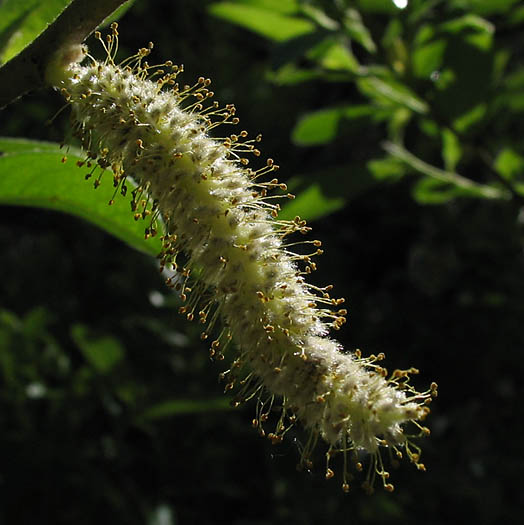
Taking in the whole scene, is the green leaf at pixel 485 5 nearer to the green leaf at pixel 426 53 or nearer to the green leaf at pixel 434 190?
the green leaf at pixel 426 53

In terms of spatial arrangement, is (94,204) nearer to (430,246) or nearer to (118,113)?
(118,113)

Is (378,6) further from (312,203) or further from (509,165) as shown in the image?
(509,165)

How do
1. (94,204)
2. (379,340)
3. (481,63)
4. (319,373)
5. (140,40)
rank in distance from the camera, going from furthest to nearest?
(140,40), (379,340), (481,63), (94,204), (319,373)

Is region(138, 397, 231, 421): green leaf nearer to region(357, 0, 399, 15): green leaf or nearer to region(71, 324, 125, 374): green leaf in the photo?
region(71, 324, 125, 374): green leaf

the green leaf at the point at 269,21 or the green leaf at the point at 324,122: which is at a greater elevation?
the green leaf at the point at 269,21

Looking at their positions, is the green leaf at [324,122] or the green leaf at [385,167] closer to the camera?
the green leaf at [385,167]

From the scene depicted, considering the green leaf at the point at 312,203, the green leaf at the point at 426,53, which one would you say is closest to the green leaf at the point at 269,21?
Result: the green leaf at the point at 426,53

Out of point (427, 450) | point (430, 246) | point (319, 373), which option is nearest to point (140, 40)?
point (430, 246)
